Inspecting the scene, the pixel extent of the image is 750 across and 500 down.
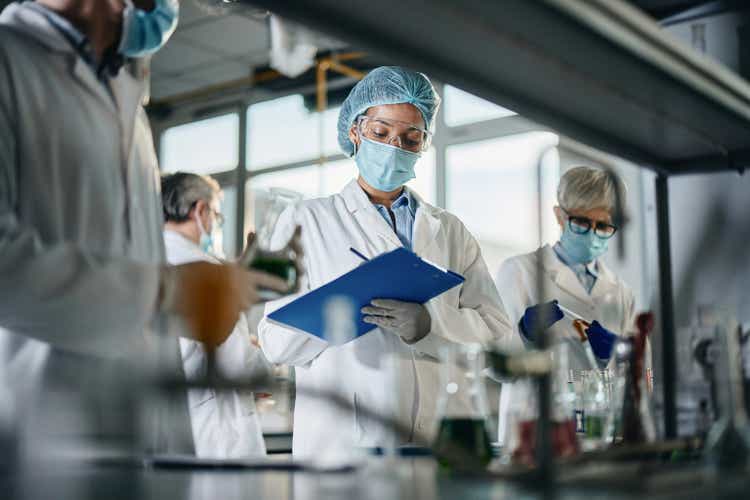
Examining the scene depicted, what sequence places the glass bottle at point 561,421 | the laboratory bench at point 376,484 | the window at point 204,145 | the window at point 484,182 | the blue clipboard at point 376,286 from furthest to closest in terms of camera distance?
the window at point 204,145
the window at point 484,182
the blue clipboard at point 376,286
the glass bottle at point 561,421
the laboratory bench at point 376,484

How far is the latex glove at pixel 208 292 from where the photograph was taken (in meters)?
1.25

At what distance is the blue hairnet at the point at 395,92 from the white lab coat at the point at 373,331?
0.73ft

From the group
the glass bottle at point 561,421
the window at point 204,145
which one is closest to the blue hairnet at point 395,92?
the glass bottle at point 561,421

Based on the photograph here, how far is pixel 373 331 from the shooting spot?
217cm

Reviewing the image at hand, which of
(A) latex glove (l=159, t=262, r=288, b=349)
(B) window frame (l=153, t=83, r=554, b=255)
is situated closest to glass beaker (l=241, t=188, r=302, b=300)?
(A) latex glove (l=159, t=262, r=288, b=349)

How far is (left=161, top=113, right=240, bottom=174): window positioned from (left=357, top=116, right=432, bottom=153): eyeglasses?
13.1 feet

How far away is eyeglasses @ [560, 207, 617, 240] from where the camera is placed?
224cm

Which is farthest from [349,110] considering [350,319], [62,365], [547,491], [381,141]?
[547,491]

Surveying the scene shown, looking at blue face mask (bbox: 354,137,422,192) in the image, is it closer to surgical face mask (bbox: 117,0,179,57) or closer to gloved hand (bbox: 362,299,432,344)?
gloved hand (bbox: 362,299,432,344)

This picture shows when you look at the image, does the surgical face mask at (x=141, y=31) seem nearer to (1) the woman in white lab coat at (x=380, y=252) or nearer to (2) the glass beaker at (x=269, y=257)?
(2) the glass beaker at (x=269, y=257)

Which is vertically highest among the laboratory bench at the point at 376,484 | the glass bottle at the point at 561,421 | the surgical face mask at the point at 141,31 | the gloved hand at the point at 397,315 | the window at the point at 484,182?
the window at the point at 484,182

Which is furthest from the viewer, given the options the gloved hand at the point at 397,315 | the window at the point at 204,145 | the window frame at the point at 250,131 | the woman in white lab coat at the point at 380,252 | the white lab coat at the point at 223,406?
the window at the point at 204,145

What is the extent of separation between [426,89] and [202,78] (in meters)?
3.94

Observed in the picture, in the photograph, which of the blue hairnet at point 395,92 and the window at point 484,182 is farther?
the window at point 484,182
